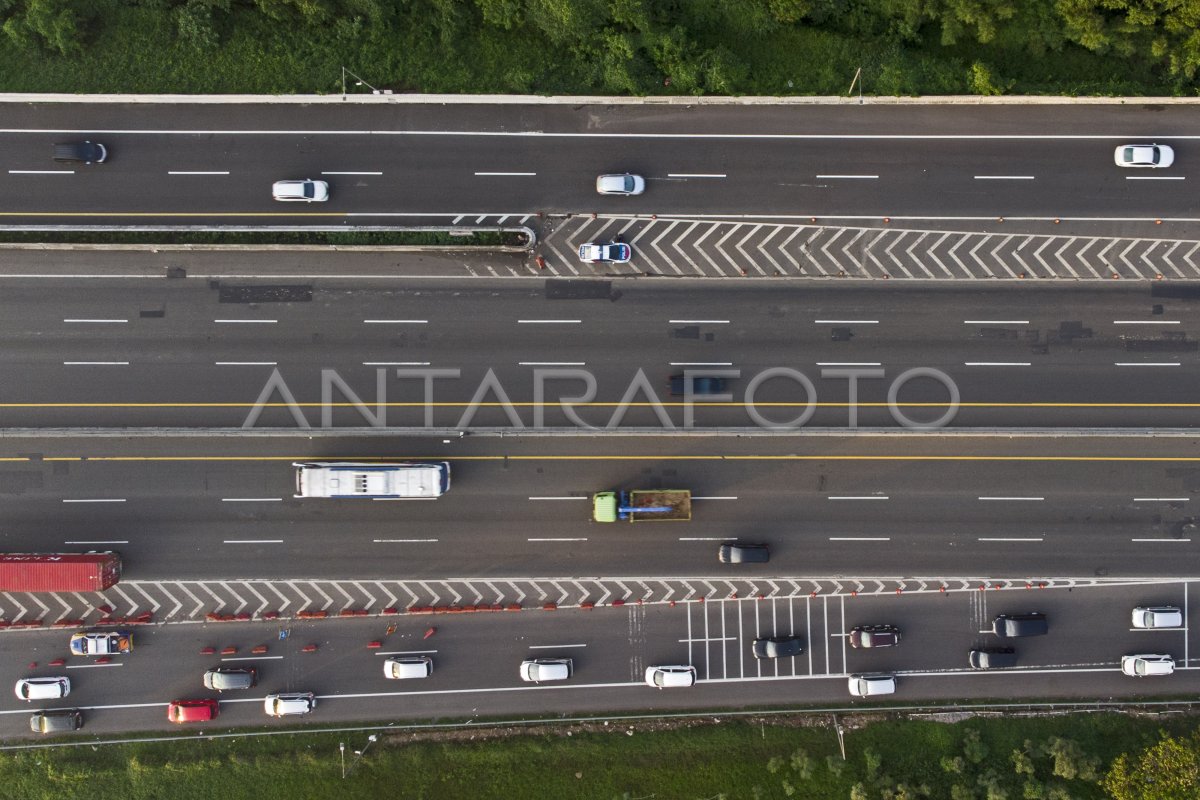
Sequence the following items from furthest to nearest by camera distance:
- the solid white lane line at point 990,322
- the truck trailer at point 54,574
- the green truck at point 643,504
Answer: the solid white lane line at point 990,322 → the green truck at point 643,504 → the truck trailer at point 54,574

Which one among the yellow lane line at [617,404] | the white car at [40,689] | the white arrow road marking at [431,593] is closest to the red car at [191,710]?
the white car at [40,689]

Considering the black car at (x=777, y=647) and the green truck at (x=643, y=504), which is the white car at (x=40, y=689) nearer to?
the green truck at (x=643, y=504)

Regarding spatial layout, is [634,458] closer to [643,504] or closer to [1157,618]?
[643,504]

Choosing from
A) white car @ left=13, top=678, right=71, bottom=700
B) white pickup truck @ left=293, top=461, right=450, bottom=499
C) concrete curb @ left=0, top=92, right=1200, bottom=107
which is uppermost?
concrete curb @ left=0, top=92, right=1200, bottom=107

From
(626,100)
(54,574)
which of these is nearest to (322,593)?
(54,574)

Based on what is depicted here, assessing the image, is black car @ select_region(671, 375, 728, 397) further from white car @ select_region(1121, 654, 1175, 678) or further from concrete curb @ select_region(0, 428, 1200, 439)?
white car @ select_region(1121, 654, 1175, 678)

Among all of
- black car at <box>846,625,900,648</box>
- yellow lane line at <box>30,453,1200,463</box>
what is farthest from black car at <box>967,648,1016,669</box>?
yellow lane line at <box>30,453,1200,463</box>

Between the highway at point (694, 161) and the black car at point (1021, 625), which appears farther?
the highway at point (694, 161)
